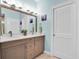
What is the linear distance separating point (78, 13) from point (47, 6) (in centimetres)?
152

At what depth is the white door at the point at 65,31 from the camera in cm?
279

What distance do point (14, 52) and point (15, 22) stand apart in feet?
3.82

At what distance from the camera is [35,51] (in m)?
3.25

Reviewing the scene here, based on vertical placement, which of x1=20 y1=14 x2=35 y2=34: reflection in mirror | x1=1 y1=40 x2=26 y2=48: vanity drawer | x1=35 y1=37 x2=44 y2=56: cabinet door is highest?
x1=20 y1=14 x2=35 y2=34: reflection in mirror

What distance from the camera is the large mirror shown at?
2584 mm

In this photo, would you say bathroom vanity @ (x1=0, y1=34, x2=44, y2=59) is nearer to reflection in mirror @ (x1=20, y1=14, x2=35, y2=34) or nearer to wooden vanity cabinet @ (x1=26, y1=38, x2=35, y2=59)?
wooden vanity cabinet @ (x1=26, y1=38, x2=35, y2=59)

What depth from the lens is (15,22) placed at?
9.86 feet

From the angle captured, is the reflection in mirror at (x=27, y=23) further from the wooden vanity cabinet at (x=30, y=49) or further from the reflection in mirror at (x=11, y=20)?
the wooden vanity cabinet at (x=30, y=49)

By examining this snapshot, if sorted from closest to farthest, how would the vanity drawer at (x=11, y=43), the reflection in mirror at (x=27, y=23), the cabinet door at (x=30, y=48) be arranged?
the vanity drawer at (x=11, y=43), the cabinet door at (x=30, y=48), the reflection in mirror at (x=27, y=23)

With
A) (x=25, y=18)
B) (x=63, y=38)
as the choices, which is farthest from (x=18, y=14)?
(x=63, y=38)

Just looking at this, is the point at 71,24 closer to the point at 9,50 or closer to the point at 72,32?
the point at 72,32

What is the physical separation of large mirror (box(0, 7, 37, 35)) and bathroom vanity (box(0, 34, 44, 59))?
51 centimetres

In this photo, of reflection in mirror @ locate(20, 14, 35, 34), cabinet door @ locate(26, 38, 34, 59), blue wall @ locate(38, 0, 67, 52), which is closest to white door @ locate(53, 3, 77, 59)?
blue wall @ locate(38, 0, 67, 52)

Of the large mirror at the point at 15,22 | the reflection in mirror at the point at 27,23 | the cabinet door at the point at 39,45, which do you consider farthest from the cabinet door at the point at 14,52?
the reflection in mirror at the point at 27,23
